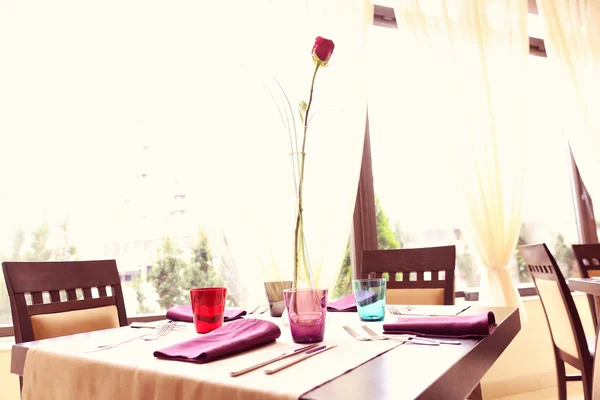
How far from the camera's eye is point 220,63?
8.96ft

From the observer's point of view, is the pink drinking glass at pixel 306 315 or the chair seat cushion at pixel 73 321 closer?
the pink drinking glass at pixel 306 315

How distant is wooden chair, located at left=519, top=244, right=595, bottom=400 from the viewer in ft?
6.12

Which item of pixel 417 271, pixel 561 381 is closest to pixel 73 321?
pixel 417 271

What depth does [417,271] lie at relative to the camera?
1.96 metres

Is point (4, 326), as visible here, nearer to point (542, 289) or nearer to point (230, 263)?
point (230, 263)

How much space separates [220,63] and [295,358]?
2.17 m

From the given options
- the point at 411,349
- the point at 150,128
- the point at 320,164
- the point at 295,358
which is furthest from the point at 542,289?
the point at 150,128

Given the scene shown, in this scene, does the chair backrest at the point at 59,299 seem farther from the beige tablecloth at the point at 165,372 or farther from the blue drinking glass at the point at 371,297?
the blue drinking glass at the point at 371,297

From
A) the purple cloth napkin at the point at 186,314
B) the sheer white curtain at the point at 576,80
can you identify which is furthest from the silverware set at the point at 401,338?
the sheer white curtain at the point at 576,80

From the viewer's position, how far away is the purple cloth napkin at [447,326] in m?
0.99

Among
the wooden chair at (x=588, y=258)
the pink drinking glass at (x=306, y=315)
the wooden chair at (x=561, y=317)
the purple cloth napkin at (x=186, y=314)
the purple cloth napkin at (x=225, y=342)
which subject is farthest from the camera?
the wooden chair at (x=588, y=258)

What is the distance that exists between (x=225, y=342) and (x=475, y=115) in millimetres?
2748

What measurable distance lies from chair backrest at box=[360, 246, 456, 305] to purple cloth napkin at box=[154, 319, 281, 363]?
95cm

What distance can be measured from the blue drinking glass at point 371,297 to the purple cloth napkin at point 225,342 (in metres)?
0.30
